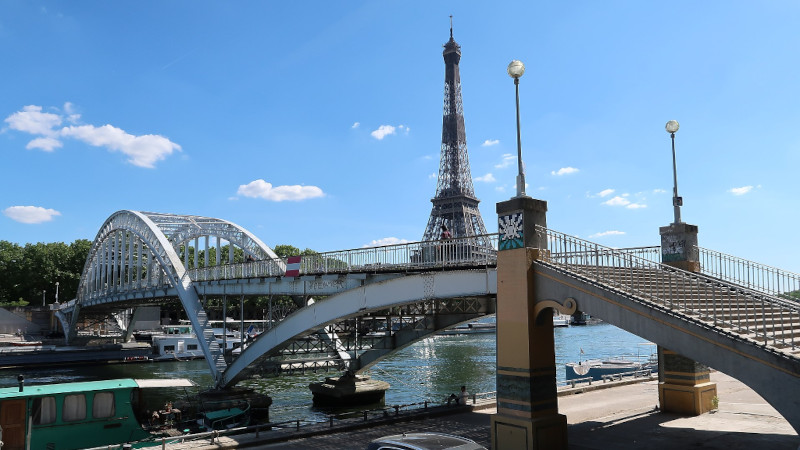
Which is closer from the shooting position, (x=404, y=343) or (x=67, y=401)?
(x=67, y=401)

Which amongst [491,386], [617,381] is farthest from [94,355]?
[617,381]

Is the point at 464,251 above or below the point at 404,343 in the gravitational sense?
above

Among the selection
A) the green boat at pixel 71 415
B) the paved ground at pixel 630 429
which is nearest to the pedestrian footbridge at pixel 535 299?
the paved ground at pixel 630 429

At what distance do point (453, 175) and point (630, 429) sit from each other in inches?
3624

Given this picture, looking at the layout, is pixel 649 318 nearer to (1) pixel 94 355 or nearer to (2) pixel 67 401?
(2) pixel 67 401

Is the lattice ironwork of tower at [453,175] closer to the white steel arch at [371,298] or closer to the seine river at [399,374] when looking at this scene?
the seine river at [399,374]

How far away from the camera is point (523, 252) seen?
13.9 m

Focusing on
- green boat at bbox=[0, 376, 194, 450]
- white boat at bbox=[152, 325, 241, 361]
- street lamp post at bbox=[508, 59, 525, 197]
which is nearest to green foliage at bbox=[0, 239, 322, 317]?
white boat at bbox=[152, 325, 241, 361]

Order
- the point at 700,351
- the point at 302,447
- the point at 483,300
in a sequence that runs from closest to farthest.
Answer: the point at 700,351 → the point at 302,447 → the point at 483,300

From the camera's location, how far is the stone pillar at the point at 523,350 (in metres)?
13.5

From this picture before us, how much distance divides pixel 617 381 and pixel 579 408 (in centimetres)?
717

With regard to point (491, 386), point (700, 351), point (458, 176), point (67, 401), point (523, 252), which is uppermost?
point (458, 176)

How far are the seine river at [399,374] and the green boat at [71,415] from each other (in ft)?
29.4

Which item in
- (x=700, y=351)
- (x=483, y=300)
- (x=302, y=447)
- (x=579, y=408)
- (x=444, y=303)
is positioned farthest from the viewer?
(x=444, y=303)
